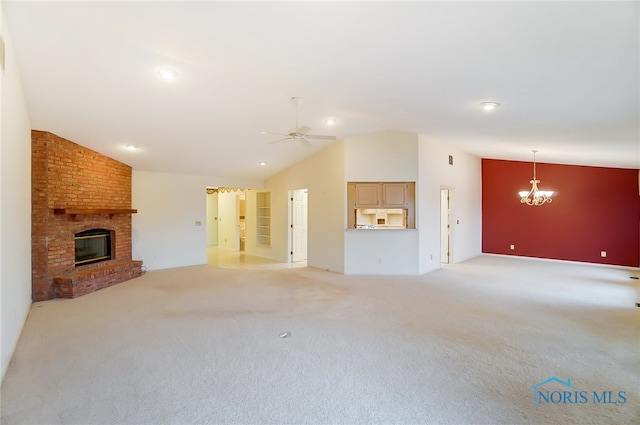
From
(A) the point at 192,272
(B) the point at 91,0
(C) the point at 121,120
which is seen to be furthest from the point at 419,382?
(A) the point at 192,272

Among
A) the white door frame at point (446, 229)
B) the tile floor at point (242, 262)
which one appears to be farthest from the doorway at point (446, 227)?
the tile floor at point (242, 262)

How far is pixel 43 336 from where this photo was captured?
333cm

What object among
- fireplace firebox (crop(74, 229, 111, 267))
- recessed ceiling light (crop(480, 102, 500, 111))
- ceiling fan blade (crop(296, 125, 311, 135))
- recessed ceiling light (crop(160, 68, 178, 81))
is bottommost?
fireplace firebox (crop(74, 229, 111, 267))

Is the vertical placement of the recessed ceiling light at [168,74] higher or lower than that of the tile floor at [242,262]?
higher

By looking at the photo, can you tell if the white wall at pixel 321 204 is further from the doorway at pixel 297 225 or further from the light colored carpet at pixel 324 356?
the light colored carpet at pixel 324 356

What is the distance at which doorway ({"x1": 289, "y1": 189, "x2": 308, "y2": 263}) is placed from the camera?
8125mm

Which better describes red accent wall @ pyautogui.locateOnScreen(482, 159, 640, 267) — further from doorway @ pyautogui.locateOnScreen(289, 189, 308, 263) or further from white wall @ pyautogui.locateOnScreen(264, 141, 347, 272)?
doorway @ pyautogui.locateOnScreen(289, 189, 308, 263)

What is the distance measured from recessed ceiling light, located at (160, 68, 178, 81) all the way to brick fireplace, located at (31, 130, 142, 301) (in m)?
2.63

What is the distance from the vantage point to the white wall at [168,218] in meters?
6.81

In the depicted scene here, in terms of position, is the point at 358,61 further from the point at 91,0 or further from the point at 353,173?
the point at 353,173

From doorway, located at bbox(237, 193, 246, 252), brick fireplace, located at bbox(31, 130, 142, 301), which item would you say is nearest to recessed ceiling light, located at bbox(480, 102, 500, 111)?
brick fireplace, located at bbox(31, 130, 142, 301)

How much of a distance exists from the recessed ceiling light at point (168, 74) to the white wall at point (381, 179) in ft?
12.0

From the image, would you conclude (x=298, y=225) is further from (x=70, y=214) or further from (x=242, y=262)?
(x=70, y=214)

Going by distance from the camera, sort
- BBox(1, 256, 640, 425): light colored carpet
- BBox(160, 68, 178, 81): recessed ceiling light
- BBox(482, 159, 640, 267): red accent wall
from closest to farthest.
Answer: BBox(1, 256, 640, 425): light colored carpet < BBox(160, 68, 178, 81): recessed ceiling light < BBox(482, 159, 640, 267): red accent wall
